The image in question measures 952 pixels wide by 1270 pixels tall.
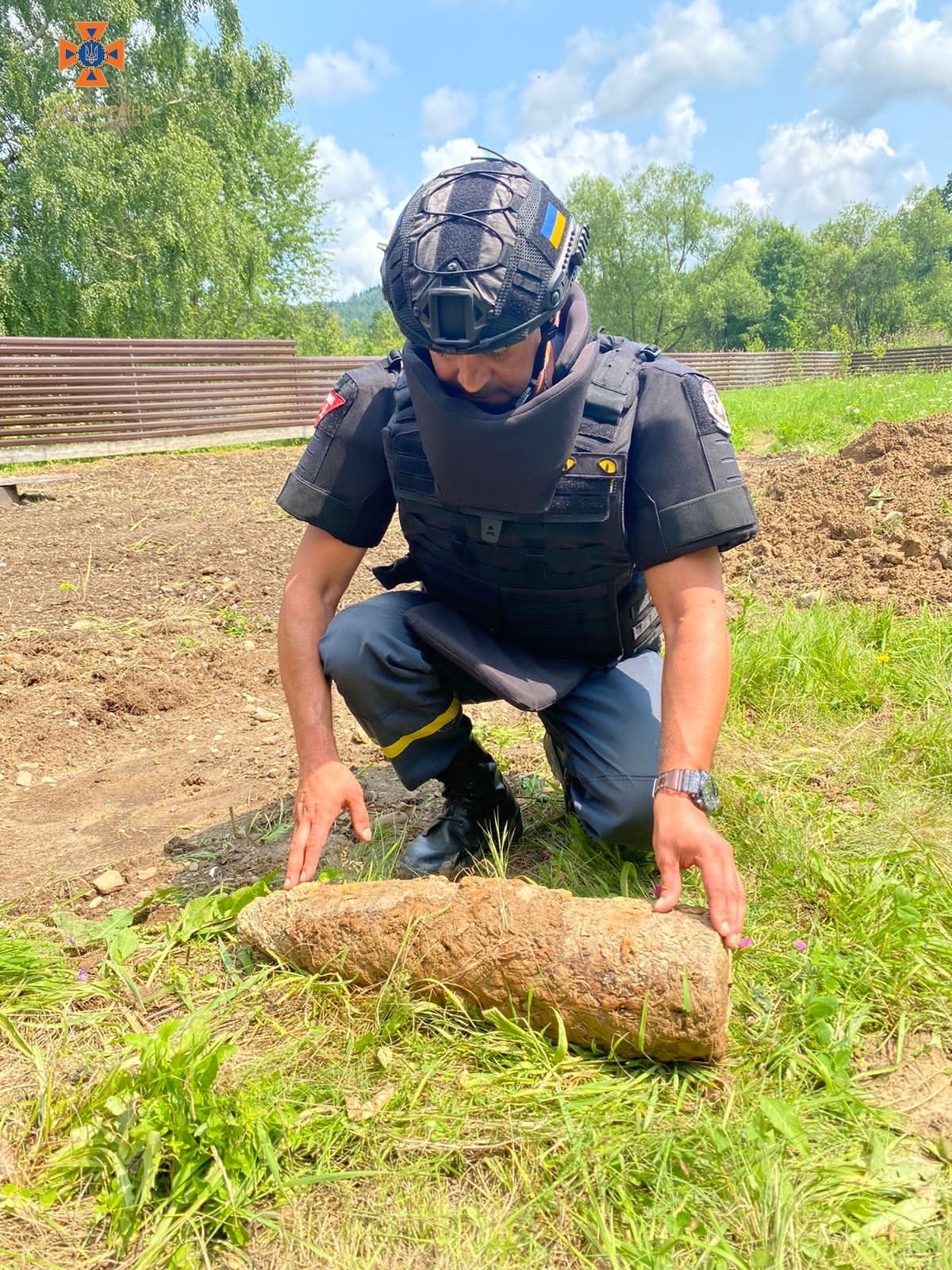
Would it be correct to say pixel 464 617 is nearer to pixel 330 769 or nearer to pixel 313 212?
pixel 330 769

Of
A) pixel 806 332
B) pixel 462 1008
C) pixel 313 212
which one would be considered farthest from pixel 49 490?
pixel 806 332

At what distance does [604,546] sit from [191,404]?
12.1 meters

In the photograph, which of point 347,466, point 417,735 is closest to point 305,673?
point 417,735

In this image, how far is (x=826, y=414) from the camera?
40.0ft

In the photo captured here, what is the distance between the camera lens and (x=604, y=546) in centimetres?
218

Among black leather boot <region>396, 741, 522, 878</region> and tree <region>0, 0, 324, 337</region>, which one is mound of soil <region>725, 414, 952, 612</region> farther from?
tree <region>0, 0, 324, 337</region>

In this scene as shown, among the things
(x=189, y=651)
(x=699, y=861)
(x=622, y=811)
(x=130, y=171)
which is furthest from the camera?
(x=130, y=171)

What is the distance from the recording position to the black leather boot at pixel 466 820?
241cm

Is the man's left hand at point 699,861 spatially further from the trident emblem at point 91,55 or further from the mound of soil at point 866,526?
the trident emblem at point 91,55

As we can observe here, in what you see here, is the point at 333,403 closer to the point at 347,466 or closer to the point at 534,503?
the point at 347,466

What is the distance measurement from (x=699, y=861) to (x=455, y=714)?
93 cm

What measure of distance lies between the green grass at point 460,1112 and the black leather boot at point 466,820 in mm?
207

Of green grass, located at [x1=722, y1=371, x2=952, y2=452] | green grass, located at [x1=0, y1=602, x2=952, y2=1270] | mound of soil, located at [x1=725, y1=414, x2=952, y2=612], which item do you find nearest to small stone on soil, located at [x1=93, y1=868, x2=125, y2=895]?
green grass, located at [x1=0, y1=602, x2=952, y2=1270]

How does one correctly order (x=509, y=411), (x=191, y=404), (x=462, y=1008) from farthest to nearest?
(x=191, y=404) → (x=509, y=411) → (x=462, y=1008)
